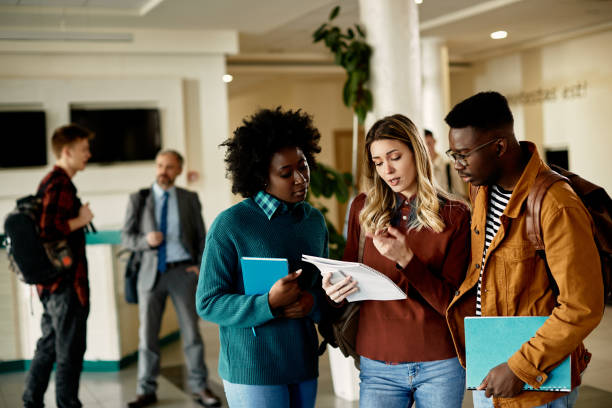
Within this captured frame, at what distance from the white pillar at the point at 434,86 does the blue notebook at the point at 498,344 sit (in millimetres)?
8032

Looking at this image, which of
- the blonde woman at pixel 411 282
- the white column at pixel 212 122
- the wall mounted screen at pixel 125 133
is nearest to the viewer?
the blonde woman at pixel 411 282

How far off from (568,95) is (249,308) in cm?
960

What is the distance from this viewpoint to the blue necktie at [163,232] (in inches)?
183

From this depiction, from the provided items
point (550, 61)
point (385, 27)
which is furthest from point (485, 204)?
point (550, 61)

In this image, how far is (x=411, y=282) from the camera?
6.46ft

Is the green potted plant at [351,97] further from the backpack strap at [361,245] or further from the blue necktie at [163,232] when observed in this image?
the backpack strap at [361,245]

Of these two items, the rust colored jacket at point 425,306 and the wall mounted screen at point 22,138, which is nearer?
the rust colored jacket at point 425,306

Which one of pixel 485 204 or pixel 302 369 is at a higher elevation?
pixel 485 204

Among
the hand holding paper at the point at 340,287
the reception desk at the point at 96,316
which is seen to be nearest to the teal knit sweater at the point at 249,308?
the hand holding paper at the point at 340,287

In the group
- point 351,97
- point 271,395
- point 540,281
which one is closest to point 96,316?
point 351,97

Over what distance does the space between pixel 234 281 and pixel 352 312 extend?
406 mm

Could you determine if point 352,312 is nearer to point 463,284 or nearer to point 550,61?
point 463,284

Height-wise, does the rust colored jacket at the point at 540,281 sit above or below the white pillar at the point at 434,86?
below

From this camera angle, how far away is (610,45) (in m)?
9.50
